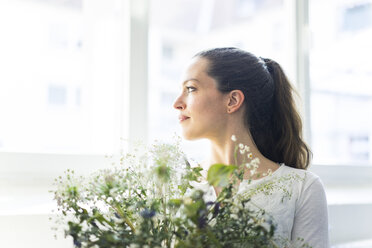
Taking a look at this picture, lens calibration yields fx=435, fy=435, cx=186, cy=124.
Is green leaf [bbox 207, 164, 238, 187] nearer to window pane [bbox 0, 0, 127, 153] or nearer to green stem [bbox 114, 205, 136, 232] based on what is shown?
green stem [bbox 114, 205, 136, 232]

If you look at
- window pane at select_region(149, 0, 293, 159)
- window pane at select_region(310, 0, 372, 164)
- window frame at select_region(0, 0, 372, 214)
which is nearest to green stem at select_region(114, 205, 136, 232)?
window frame at select_region(0, 0, 372, 214)

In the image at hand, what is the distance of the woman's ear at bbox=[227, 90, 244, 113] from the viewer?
138 cm

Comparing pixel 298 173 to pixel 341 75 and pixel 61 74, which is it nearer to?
pixel 61 74

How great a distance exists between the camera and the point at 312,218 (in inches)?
49.9

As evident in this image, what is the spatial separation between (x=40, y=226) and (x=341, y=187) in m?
1.74

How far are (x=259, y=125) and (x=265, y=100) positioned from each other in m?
0.09

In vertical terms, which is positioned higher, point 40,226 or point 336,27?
point 336,27

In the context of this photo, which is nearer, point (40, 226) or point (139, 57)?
point (40, 226)

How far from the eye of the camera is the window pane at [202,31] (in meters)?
2.75

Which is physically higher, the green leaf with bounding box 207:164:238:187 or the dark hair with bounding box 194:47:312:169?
the dark hair with bounding box 194:47:312:169

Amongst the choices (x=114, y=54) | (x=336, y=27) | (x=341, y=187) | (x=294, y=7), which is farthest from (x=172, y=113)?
(x=336, y=27)

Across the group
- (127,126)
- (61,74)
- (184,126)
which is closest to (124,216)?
(184,126)

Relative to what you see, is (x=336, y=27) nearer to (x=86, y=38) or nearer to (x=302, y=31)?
(x=302, y=31)

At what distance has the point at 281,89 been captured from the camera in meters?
1.48
